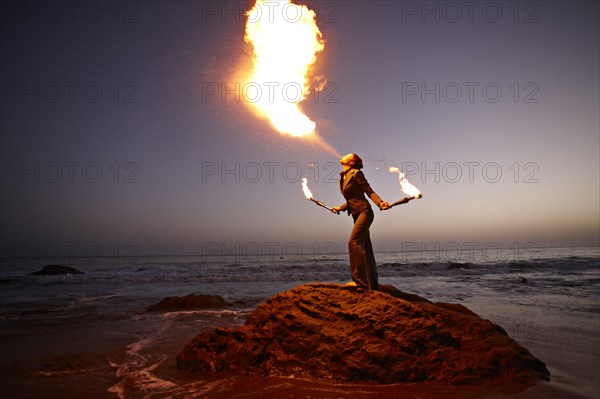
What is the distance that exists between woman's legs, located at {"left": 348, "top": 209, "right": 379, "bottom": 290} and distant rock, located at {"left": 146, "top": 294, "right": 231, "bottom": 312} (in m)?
10.1

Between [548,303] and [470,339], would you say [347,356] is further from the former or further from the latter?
[548,303]

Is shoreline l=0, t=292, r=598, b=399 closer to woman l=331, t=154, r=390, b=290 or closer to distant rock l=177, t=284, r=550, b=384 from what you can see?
distant rock l=177, t=284, r=550, b=384

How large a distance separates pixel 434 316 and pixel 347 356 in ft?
6.54

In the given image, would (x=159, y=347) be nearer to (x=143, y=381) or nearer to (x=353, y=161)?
(x=143, y=381)

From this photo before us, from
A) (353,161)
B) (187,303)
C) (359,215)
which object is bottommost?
(187,303)

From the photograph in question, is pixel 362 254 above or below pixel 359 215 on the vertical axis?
below

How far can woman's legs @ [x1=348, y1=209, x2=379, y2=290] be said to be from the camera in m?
6.68

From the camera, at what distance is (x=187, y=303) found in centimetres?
1483

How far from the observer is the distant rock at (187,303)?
14.2 m

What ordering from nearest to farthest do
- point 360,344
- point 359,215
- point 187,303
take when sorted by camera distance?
1. point 360,344
2. point 359,215
3. point 187,303

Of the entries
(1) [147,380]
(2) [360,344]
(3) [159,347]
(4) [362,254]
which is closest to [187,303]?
(3) [159,347]

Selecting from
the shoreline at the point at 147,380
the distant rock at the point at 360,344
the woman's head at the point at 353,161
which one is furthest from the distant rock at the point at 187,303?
the woman's head at the point at 353,161

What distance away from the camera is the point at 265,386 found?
554 cm

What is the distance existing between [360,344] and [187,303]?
11.1m
